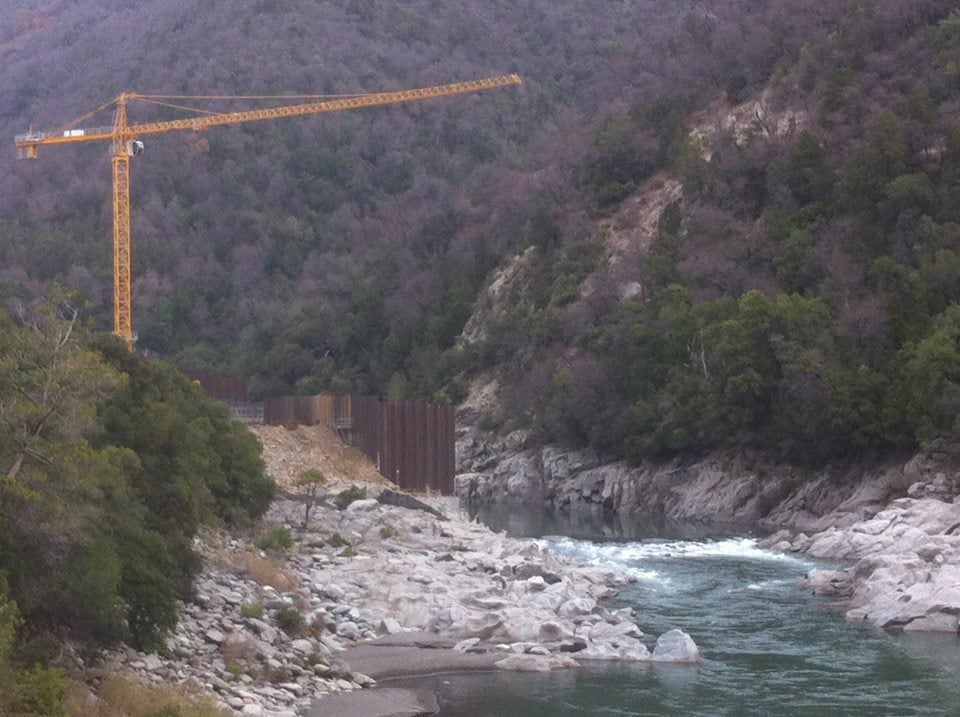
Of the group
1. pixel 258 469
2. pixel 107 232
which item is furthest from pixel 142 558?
pixel 107 232

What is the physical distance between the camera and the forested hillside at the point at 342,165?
108 m

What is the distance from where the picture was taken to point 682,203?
91750 mm

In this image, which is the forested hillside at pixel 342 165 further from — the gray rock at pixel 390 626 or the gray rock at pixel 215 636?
the gray rock at pixel 215 636

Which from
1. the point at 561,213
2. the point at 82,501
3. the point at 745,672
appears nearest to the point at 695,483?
the point at 561,213

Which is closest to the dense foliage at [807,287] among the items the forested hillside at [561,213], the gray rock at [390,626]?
the forested hillside at [561,213]

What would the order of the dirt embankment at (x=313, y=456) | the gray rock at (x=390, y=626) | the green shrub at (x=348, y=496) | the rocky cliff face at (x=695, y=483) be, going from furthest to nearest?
the rocky cliff face at (x=695, y=483), the dirt embankment at (x=313, y=456), the green shrub at (x=348, y=496), the gray rock at (x=390, y=626)

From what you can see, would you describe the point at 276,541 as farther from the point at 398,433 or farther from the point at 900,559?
the point at 398,433

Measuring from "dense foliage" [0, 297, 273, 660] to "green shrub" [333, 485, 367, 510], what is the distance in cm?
1728

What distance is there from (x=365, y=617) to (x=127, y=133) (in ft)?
273

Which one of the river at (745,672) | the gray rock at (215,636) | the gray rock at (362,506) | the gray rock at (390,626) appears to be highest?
the gray rock at (362,506)

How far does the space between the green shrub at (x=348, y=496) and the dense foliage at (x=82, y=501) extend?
1728 cm

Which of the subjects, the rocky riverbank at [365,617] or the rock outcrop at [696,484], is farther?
the rock outcrop at [696,484]

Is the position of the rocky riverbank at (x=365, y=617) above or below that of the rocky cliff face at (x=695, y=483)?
below

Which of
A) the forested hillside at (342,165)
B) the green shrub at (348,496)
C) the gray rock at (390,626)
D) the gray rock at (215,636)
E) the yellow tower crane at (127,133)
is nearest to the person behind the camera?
the gray rock at (215,636)
